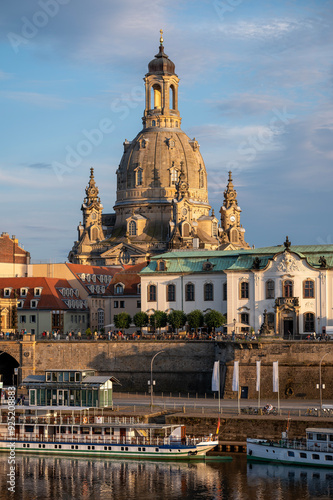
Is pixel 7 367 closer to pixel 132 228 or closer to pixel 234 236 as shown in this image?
pixel 132 228

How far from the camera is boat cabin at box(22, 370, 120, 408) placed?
81312mm

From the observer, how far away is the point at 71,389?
82375mm

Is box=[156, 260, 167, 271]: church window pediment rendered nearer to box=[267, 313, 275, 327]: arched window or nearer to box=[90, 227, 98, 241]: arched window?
box=[267, 313, 275, 327]: arched window

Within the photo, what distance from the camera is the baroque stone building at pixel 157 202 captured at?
538ft

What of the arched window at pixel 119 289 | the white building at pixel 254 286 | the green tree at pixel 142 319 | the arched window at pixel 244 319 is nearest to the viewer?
the white building at pixel 254 286

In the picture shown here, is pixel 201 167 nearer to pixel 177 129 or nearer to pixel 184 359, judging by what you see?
pixel 177 129

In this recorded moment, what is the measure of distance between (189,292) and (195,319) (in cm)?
421

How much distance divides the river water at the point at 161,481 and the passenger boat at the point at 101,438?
1127 millimetres

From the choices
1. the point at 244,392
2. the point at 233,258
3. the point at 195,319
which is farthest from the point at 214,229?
the point at 244,392

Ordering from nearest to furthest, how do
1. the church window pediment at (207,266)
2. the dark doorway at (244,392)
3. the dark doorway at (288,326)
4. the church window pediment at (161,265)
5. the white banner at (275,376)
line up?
the white banner at (275,376) → the dark doorway at (244,392) → the dark doorway at (288,326) → the church window pediment at (207,266) → the church window pediment at (161,265)

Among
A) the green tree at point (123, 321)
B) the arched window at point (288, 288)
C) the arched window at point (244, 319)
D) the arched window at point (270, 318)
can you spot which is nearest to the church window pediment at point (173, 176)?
the green tree at point (123, 321)

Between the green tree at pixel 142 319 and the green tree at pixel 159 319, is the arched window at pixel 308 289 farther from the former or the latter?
the green tree at pixel 142 319

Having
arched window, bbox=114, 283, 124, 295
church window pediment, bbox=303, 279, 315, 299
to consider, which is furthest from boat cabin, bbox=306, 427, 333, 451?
arched window, bbox=114, 283, 124, 295

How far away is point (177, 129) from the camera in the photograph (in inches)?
6988
